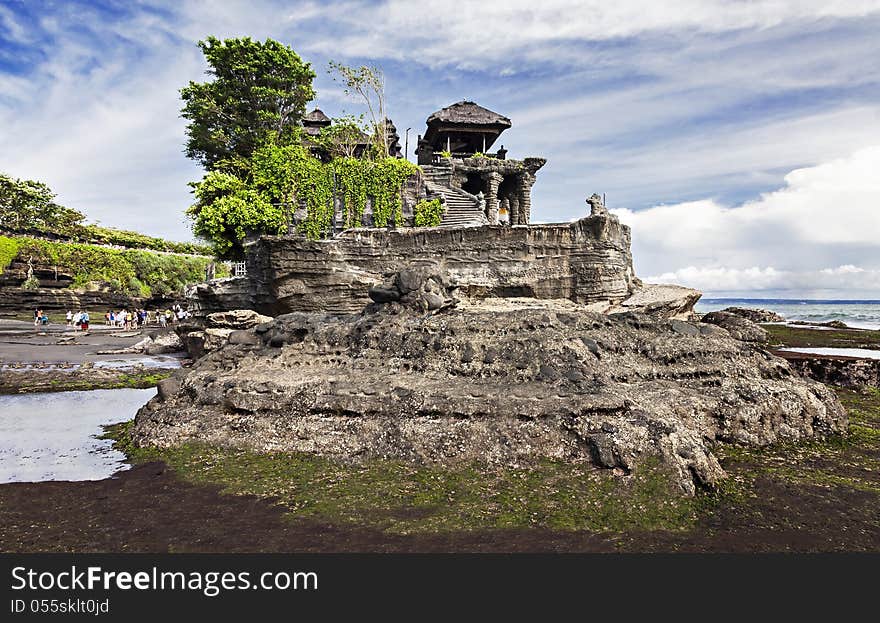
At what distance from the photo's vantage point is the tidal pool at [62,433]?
7.82 m

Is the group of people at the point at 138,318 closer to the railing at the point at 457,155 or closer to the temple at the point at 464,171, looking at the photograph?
the temple at the point at 464,171

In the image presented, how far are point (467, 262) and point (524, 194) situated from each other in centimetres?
1645

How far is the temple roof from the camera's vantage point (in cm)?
4506

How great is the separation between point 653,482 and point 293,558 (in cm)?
462

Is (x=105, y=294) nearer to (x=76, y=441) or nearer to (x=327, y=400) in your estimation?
(x=76, y=441)

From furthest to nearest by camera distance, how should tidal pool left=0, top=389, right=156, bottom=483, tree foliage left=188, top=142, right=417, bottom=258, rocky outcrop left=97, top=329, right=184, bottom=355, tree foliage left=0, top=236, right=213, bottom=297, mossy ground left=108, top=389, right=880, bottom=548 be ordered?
tree foliage left=0, top=236, right=213, bottom=297
tree foliage left=188, top=142, right=417, bottom=258
rocky outcrop left=97, top=329, right=184, bottom=355
tidal pool left=0, top=389, right=156, bottom=483
mossy ground left=108, top=389, right=880, bottom=548

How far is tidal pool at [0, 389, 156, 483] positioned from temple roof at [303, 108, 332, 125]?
117ft

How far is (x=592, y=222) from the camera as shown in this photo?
2275 centimetres

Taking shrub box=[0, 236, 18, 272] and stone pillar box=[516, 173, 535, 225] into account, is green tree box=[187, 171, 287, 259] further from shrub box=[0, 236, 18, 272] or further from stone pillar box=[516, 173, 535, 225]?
shrub box=[0, 236, 18, 272]

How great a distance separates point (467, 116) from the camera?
133 feet

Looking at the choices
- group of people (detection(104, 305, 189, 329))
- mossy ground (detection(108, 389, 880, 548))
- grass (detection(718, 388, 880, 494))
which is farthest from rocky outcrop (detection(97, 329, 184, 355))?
grass (detection(718, 388, 880, 494))

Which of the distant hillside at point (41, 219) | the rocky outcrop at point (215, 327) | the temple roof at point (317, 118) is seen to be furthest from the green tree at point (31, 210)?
the rocky outcrop at point (215, 327)

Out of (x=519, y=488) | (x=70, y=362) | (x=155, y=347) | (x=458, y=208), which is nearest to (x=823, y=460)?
(x=519, y=488)

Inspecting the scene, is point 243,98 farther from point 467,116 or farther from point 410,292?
point 410,292
